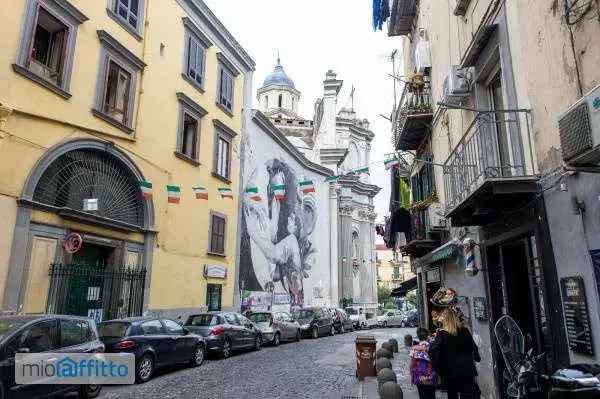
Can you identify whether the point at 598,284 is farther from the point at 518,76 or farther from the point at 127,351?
the point at 127,351

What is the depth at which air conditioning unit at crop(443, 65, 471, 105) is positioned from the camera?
28.2 ft

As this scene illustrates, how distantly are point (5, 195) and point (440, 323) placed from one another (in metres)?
10.7

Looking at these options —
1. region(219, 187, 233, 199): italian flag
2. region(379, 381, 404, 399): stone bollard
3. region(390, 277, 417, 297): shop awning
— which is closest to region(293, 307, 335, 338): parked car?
region(390, 277, 417, 297): shop awning

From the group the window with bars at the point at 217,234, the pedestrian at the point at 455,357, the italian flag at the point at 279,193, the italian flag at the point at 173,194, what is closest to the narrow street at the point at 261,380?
the pedestrian at the point at 455,357

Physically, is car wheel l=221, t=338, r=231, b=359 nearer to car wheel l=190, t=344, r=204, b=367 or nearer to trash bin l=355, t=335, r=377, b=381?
car wheel l=190, t=344, r=204, b=367

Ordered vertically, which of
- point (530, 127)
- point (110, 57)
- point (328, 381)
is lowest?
point (328, 381)

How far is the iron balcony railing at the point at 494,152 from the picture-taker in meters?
6.42

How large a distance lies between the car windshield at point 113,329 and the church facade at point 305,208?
1219cm

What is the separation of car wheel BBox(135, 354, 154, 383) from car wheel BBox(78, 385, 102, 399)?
1.47m

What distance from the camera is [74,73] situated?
1362 cm

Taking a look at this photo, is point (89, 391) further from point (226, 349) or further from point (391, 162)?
point (391, 162)

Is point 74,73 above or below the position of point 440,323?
above

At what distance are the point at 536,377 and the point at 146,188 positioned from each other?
13.5 metres

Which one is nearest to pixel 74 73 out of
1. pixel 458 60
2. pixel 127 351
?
pixel 127 351
